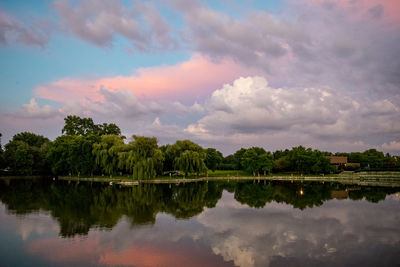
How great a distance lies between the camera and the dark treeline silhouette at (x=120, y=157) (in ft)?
176

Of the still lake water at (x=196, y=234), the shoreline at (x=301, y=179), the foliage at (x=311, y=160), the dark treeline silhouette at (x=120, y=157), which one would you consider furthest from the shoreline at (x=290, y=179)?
the still lake water at (x=196, y=234)

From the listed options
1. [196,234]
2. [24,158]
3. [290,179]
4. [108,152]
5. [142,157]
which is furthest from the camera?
[24,158]

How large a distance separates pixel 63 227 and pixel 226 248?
12.0m

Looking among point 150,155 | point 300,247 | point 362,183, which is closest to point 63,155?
point 150,155

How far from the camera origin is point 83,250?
14969 millimetres

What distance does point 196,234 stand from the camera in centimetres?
1861

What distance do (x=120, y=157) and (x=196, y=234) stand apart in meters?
38.4

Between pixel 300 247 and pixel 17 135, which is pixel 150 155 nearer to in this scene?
pixel 300 247

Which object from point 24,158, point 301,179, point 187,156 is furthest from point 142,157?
point 301,179

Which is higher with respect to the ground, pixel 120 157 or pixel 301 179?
pixel 120 157

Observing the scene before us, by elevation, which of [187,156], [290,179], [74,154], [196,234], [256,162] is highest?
[74,154]

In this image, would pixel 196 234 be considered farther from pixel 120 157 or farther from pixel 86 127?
pixel 86 127

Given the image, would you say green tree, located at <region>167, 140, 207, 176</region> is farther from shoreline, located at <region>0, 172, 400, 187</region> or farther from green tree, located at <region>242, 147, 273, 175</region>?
green tree, located at <region>242, 147, 273, 175</region>

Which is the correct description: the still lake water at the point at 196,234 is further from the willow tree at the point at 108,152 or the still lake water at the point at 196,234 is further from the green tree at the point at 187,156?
the green tree at the point at 187,156
